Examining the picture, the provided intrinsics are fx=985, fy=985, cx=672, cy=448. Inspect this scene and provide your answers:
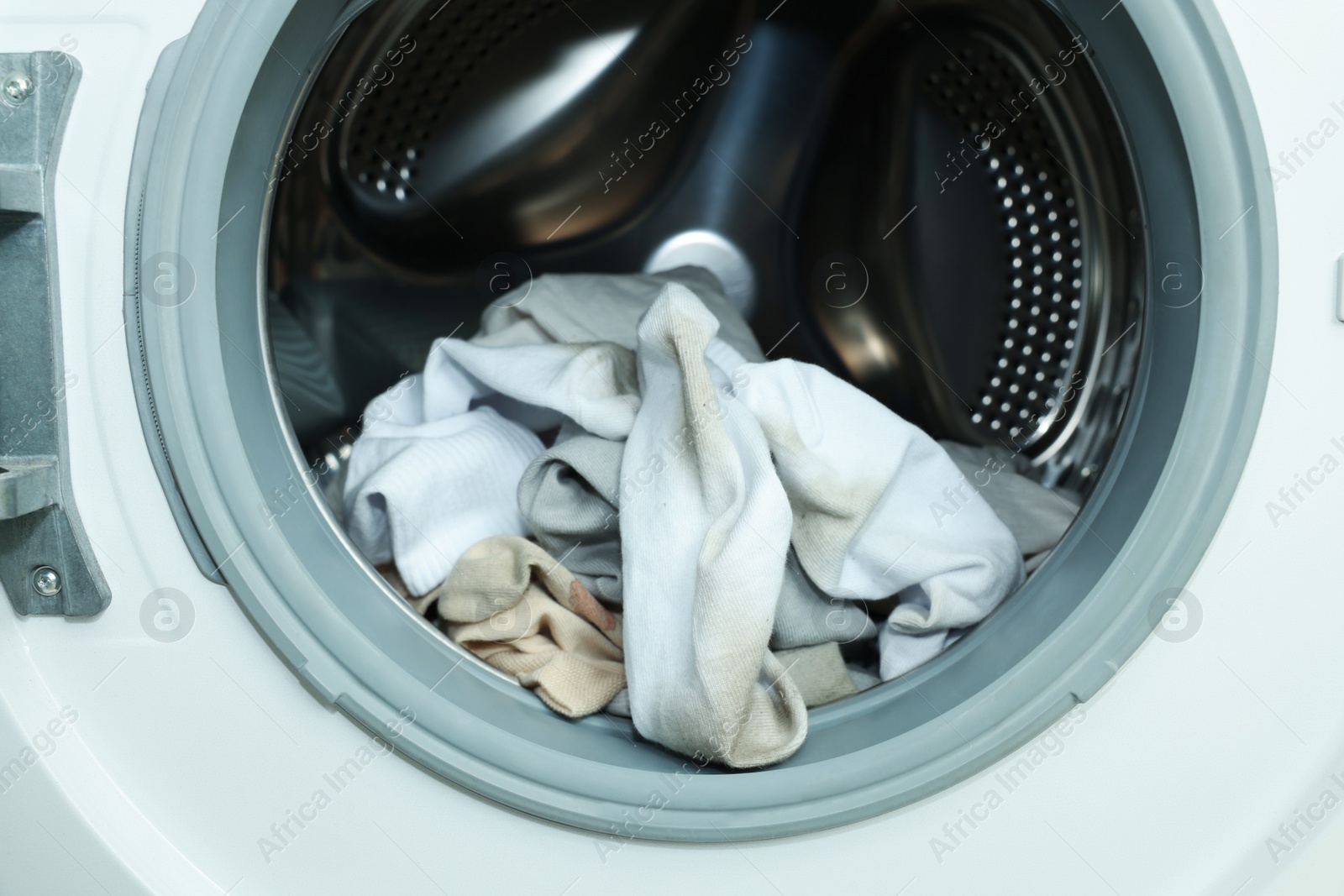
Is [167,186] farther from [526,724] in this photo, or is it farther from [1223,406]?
[1223,406]

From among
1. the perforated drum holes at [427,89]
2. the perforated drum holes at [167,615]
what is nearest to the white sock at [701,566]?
the perforated drum holes at [167,615]

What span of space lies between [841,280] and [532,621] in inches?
20.4

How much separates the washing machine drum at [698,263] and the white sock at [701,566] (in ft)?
0.09

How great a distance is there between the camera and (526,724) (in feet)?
1.90

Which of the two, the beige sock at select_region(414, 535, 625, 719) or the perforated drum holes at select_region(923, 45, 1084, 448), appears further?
the perforated drum holes at select_region(923, 45, 1084, 448)

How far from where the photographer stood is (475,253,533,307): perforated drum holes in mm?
949

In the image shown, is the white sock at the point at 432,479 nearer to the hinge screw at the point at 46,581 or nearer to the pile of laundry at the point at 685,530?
the pile of laundry at the point at 685,530

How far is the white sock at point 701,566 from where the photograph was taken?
550 mm

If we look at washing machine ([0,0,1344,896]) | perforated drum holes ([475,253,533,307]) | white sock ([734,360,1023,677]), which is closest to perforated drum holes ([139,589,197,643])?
washing machine ([0,0,1344,896])

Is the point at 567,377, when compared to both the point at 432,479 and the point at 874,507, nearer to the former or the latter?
the point at 432,479

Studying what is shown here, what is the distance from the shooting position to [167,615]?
554mm

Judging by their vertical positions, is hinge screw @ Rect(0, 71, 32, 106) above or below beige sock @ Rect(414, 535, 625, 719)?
above

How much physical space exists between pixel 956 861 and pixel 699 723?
163mm

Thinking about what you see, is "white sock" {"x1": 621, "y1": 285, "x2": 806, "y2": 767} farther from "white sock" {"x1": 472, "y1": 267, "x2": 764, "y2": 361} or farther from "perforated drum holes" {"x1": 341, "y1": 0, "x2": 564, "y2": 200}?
"perforated drum holes" {"x1": 341, "y1": 0, "x2": 564, "y2": 200}
